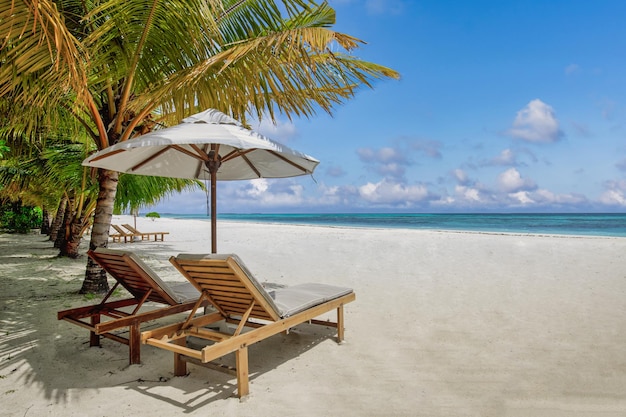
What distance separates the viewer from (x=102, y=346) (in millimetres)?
3568

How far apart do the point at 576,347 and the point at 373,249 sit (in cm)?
847

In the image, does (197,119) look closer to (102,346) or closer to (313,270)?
(102,346)

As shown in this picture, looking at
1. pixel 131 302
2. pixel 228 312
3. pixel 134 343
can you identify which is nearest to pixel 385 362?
pixel 228 312

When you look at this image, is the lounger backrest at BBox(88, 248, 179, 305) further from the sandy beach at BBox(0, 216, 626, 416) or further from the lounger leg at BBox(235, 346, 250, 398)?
the lounger leg at BBox(235, 346, 250, 398)

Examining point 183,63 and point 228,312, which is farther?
point 183,63

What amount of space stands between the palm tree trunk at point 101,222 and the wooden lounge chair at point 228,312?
297cm

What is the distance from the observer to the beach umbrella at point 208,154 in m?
3.06

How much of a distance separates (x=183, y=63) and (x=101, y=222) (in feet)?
7.92

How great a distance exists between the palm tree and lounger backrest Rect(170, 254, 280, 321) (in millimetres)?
2187

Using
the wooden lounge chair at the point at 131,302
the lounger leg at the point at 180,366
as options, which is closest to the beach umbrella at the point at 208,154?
the wooden lounge chair at the point at 131,302

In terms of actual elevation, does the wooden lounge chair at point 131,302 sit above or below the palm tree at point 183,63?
below

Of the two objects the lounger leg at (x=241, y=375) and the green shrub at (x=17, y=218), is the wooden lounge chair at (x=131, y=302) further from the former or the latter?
the green shrub at (x=17, y=218)

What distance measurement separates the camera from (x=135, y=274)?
137 inches

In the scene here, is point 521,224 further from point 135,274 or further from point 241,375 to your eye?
point 241,375
